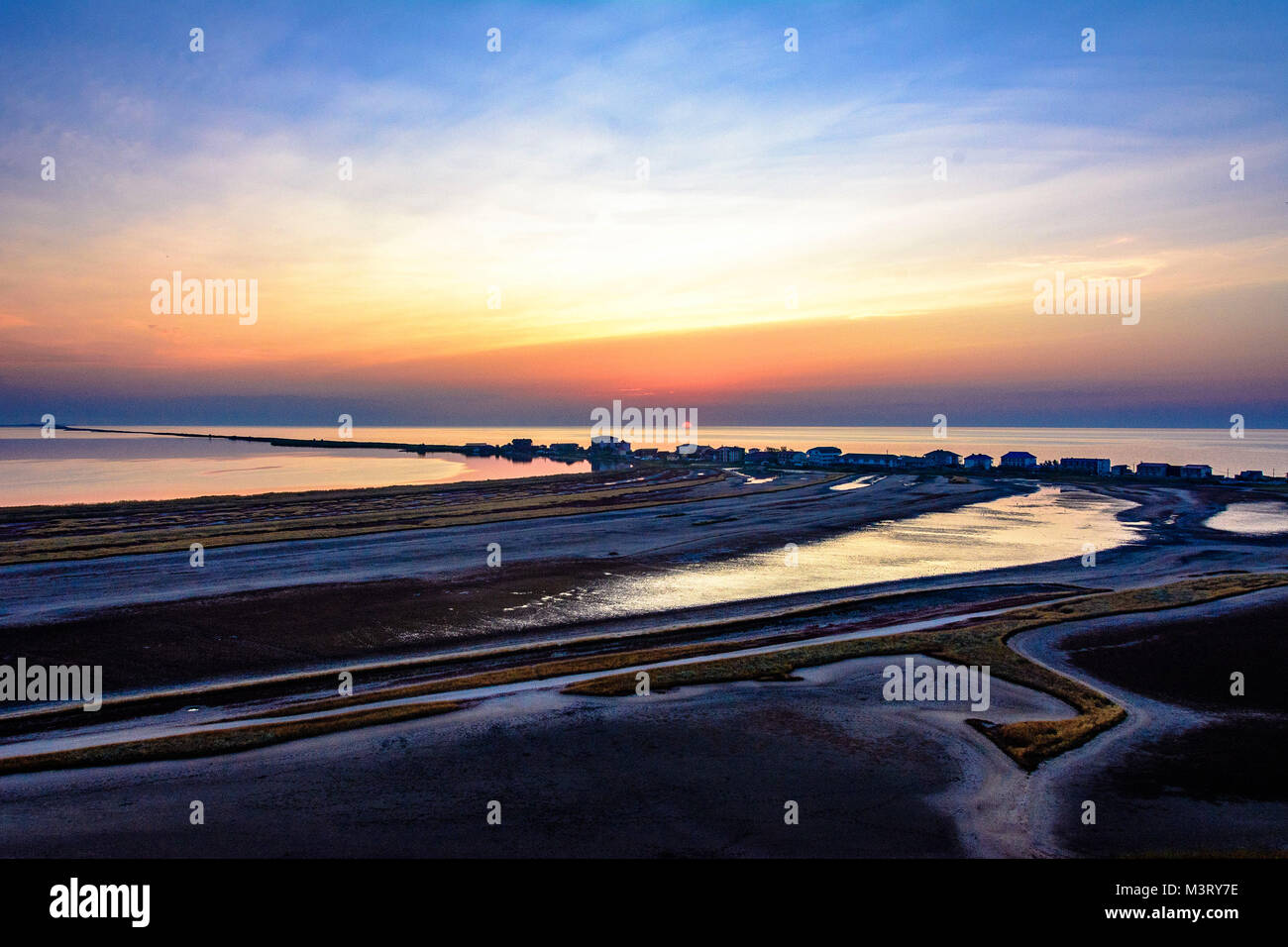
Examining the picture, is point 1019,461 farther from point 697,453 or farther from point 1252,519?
point 697,453

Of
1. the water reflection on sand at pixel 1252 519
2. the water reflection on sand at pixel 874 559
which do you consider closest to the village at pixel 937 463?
the water reflection on sand at pixel 1252 519

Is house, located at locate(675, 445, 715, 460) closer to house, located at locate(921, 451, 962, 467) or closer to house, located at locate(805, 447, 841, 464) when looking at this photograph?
house, located at locate(805, 447, 841, 464)

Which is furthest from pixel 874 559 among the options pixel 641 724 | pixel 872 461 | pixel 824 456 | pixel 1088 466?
pixel 824 456

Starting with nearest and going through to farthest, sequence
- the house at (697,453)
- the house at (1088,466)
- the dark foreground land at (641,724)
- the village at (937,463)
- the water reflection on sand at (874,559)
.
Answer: the dark foreground land at (641,724)
the water reflection on sand at (874,559)
the village at (937,463)
the house at (1088,466)
the house at (697,453)

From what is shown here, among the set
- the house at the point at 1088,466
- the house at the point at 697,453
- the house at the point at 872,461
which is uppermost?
the house at the point at 697,453

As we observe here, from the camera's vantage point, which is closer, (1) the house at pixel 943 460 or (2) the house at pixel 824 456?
(1) the house at pixel 943 460

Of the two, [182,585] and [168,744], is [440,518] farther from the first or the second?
[168,744]

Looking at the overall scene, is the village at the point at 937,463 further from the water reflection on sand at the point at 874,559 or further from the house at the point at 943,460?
the water reflection on sand at the point at 874,559

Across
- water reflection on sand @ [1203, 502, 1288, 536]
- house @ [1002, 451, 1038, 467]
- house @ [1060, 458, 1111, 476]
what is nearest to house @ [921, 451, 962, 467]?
house @ [1002, 451, 1038, 467]
